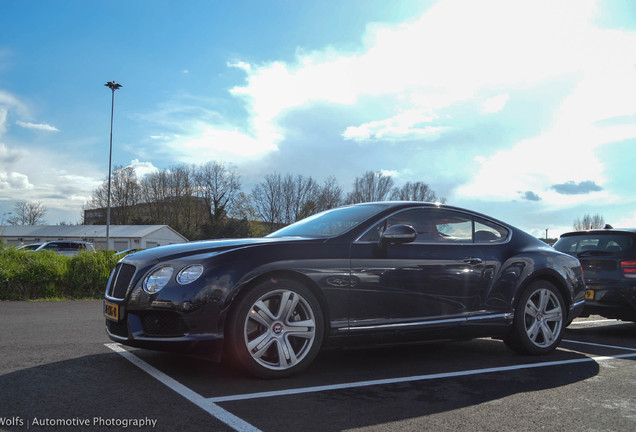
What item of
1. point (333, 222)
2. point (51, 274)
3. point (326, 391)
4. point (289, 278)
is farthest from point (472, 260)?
point (51, 274)

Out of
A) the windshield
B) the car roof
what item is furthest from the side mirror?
the car roof

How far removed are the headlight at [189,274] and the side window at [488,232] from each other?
293 centimetres

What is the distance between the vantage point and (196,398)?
11.8ft

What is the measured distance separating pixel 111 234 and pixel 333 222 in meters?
63.7

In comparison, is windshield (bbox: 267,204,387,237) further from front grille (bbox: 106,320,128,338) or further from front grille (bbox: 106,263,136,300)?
front grille (bbox: 106,320,128,338)

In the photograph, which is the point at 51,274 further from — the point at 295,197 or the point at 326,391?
the point at 295,197

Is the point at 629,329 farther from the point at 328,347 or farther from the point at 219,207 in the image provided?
the point at 219,207

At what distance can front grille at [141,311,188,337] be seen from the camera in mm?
3979

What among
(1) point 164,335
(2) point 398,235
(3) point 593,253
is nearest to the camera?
(1) point 164,335

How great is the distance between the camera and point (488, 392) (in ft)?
13.3

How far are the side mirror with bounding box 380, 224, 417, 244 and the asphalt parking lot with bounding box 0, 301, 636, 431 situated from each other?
3.69 feet

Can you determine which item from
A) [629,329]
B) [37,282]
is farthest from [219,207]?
[629,329]

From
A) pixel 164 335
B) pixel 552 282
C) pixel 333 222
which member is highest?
pixel 333 222

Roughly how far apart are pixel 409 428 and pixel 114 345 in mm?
3591
